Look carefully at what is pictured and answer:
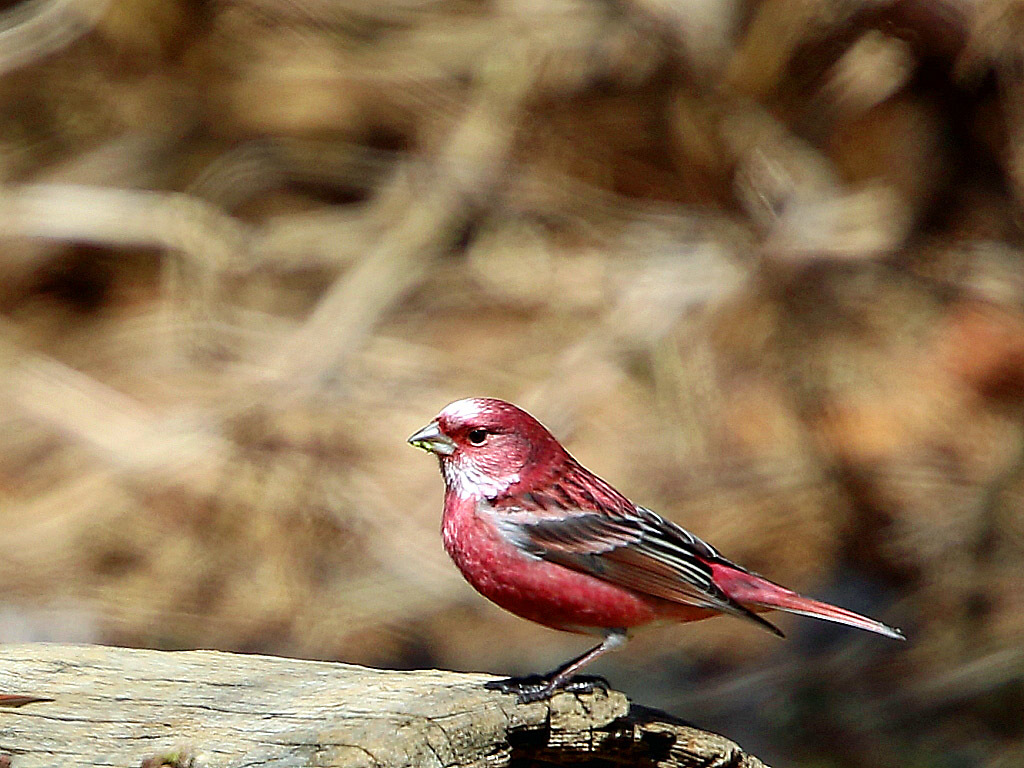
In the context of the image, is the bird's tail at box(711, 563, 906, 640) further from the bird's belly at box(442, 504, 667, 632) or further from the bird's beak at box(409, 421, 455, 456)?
the bird's beak at box(409, 421, 455, 456)

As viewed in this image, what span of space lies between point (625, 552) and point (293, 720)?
2.63ft

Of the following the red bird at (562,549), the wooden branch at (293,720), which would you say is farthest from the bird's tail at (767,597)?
the wooden branch at (293,720)

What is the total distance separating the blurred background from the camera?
17.8 ft

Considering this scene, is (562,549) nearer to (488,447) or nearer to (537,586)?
(537,586)

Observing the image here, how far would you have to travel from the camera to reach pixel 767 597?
301 cm

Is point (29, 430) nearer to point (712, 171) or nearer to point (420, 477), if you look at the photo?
point (420, 477)

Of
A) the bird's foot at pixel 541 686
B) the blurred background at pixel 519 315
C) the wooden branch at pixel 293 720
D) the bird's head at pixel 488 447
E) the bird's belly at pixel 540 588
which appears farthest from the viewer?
the blurred background at pixel 519 315

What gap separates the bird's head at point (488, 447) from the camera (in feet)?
10.1

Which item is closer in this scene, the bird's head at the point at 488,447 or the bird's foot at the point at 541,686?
the bird's foot at the point at 541,686

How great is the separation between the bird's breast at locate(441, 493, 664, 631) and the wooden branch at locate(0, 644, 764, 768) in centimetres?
17

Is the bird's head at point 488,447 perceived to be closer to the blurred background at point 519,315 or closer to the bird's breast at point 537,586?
the bird's breast at point 537,586

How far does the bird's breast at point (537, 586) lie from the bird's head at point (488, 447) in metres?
0.11

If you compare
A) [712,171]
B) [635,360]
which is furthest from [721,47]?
[635,360]

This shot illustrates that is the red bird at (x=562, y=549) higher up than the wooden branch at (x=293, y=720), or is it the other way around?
the red bird at (x=562, y=549)
